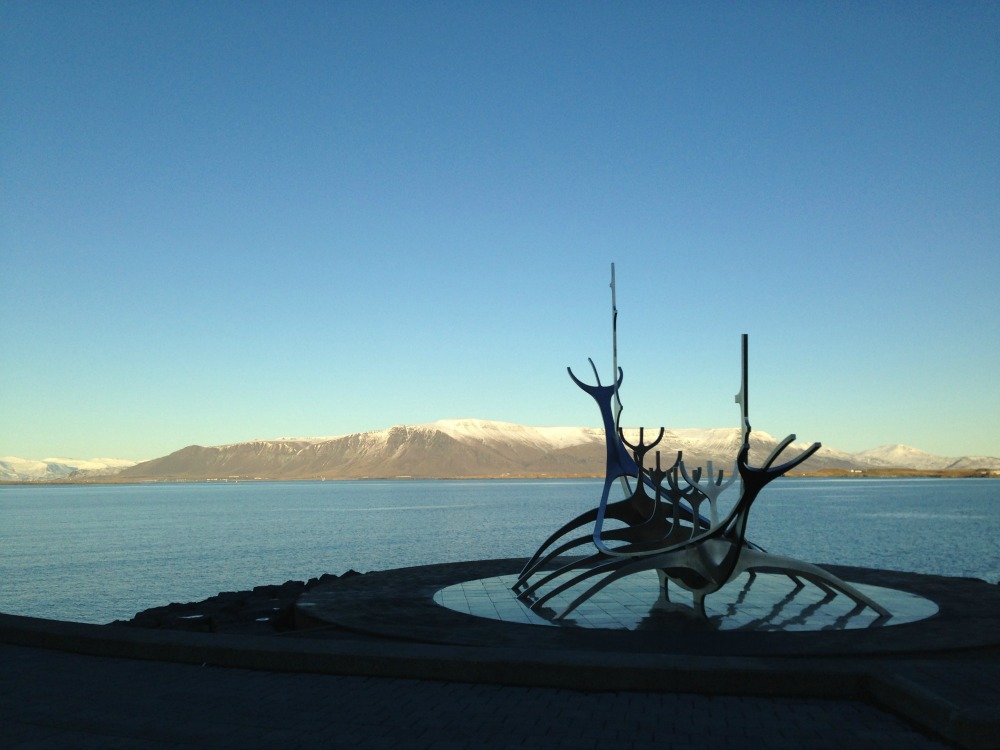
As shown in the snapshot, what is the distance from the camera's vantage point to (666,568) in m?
14.7

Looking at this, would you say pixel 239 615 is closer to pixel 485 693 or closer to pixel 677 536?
pixel 677 536

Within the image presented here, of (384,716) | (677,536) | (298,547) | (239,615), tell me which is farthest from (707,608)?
(298,547)

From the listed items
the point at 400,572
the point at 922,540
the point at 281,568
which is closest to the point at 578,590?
the point at 400,572

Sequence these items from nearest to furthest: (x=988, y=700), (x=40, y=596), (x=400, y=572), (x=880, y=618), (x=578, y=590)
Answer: (x=988, y=700) < (x=880, y=618) < (x=578, y=590) < (x=400, y=572) < (x=40, y=596)

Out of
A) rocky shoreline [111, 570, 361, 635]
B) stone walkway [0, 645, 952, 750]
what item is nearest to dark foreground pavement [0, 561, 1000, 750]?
stone walkway [0, 645, 952, 750]

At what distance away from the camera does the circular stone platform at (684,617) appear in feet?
39.1

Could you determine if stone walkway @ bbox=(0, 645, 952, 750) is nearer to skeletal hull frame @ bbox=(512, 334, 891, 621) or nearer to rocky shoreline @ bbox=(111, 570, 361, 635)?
skeletal hull frame @ bbox=(512, 334, 891, 621)

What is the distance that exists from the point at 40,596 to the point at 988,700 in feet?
129

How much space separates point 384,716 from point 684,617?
24.9ft

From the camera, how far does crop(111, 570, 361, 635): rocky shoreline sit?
16812mm

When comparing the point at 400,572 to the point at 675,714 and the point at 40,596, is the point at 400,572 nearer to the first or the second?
the point at 675,714

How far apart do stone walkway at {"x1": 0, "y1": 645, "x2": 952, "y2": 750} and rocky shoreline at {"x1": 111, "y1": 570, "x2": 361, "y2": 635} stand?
5884mm

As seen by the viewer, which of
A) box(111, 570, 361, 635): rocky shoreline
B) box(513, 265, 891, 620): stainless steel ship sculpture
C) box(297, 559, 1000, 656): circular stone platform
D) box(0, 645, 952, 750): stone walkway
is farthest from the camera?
box(111, 570, 361, 635): rocky shoreline

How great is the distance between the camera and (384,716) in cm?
796
